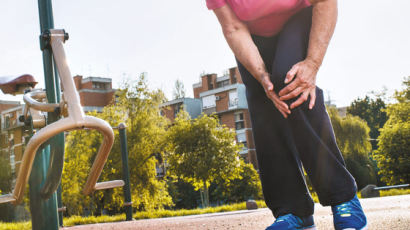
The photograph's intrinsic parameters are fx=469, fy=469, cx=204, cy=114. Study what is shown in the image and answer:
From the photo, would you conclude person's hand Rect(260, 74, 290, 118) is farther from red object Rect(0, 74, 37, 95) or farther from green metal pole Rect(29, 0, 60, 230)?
red object Rect(0, 74, 37, 95)

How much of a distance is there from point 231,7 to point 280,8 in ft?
0.69

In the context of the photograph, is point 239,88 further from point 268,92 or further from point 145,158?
point 268,92

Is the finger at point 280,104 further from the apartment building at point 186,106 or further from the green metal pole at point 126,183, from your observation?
the apartment building at point 186,106

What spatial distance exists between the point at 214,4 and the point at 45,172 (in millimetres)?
1256

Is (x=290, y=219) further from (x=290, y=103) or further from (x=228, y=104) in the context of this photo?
(x=228, y=104)

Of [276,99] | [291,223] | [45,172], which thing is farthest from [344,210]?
[45,172]

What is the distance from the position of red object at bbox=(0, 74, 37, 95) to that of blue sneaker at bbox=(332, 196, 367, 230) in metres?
1.72

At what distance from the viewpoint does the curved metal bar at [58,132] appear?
146 centimetres

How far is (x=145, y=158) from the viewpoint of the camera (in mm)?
22719

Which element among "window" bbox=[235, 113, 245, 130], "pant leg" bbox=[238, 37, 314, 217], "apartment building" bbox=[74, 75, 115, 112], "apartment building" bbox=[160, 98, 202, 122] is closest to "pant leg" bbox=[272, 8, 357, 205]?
"pant leg" bbox=[238, 37, 314, 217]

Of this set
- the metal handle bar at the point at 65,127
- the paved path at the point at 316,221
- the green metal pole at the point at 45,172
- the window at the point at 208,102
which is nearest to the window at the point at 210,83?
the window at the point at 208,102

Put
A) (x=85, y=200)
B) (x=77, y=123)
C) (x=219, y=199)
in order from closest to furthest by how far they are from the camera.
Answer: (x=77, y=123), (x=85, y=200), (x=219, y=199)

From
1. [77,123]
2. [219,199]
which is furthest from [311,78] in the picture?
[219,199]

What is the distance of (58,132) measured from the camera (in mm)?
1446
